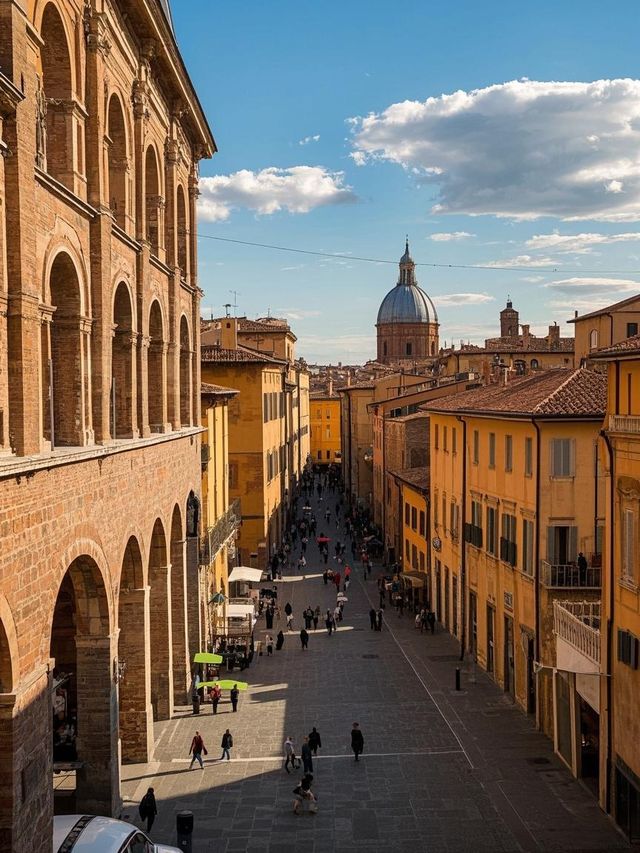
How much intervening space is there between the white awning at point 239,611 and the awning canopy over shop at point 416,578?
Answer: 8.94m

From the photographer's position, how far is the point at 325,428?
442ft

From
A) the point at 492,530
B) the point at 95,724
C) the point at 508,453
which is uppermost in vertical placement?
the point at 508,453

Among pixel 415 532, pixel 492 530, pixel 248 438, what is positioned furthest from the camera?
pixel 248 438

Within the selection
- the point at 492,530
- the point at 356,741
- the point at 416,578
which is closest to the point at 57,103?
the point at 356,741

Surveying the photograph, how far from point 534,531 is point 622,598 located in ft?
24.6

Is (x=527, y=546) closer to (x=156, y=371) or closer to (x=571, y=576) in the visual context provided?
(x=571, y=576)

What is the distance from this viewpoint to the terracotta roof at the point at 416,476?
44069mm

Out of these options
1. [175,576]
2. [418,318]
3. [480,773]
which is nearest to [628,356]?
[480,773]

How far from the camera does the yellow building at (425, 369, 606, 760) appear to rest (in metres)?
25.7

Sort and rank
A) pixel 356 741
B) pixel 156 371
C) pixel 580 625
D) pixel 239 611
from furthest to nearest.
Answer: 1. pixel 239 611
2. pixel 156 371
3. pixel 356 741
4. pixel 580 625

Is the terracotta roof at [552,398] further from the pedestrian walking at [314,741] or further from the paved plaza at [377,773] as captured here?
the pedestrian walking at [314,741]

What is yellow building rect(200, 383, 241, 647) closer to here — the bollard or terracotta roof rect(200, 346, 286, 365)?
terracotta roof rect(200, 346, 286, 365)

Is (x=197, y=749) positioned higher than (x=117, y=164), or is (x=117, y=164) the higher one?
(x=117, y=164)

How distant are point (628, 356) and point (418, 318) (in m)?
138
